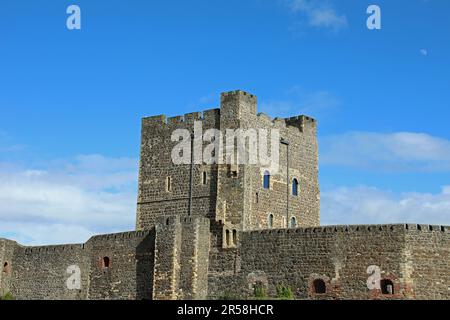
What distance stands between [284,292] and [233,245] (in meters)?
4.52

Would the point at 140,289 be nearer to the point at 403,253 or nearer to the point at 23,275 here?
the point at 23,275

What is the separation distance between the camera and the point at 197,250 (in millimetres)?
41188

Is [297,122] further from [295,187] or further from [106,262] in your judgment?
[106,262]

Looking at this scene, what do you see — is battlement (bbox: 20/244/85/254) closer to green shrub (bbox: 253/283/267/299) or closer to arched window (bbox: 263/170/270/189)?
arched window (bbox: 263/170/270/189)

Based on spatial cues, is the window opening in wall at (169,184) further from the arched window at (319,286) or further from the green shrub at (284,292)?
the arched window at (319,286)

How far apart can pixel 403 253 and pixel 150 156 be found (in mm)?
18599

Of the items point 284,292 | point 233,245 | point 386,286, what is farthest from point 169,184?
point 386,286

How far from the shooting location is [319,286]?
38375 mm

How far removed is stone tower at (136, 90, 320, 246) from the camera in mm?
44188

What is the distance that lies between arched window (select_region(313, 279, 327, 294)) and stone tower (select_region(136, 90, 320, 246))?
19.3 ft

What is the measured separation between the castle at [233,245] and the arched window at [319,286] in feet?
0.20
